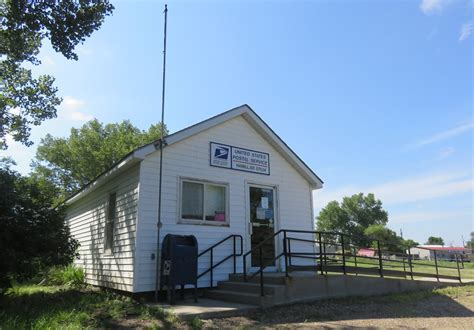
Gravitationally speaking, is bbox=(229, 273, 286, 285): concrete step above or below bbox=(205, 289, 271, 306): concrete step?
above

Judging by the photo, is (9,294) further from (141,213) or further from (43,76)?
(43,76)

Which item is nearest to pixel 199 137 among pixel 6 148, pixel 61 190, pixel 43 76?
pixel 43 76

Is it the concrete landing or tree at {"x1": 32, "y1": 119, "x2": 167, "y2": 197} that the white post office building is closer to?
the concrete landing

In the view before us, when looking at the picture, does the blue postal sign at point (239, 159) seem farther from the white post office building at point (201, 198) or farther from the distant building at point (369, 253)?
the distant building at point (369, 253)

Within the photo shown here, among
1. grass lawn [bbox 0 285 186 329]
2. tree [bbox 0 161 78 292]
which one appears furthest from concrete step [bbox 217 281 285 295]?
tree [bbox 0 161 78 292]

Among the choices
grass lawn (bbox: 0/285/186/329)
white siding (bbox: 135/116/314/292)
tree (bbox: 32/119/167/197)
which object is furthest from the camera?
tree (bbox: 32/119/167/197)

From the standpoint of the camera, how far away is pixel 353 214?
3273 inches

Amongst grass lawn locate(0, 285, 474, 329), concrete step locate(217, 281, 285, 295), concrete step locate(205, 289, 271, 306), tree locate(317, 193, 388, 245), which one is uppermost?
tree locate(317, 193, 388, 245)

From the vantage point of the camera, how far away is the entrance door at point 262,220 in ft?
35.2

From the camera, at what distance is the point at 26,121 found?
62.8 feet

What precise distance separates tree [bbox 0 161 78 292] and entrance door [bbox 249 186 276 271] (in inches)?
214

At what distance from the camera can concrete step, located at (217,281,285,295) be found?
25.6ft

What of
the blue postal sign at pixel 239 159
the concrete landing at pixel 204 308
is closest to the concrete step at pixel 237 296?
the concrete landing at pixel 204 308

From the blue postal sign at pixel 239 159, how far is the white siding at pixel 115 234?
234cm
